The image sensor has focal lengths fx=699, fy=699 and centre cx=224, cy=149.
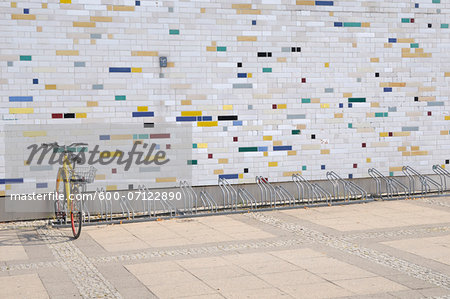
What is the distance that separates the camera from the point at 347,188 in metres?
12.2

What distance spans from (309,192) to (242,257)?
14.5 feet

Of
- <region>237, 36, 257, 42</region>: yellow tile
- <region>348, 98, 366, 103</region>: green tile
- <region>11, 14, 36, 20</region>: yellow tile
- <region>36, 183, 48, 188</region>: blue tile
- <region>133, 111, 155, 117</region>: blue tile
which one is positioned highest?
<region>11, 14, 36, 20</region>: yellow tile

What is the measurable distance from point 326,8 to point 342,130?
2.13 metres

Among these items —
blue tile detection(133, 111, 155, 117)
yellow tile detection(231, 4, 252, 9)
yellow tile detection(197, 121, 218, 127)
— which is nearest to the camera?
blue tile detection(133, 111, 155, 117)

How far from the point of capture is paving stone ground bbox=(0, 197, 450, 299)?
6586 millimetres

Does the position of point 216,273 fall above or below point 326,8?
below

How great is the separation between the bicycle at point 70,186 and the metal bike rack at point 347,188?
445cm

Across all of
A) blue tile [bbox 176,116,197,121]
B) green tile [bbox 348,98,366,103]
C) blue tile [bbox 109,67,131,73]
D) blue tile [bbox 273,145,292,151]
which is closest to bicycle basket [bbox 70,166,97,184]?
blue tile [bbox 109,67,131,73]

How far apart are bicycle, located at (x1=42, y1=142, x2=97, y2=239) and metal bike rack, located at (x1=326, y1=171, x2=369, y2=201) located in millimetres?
4454

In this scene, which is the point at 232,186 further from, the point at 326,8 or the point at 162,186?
the point at 326,8

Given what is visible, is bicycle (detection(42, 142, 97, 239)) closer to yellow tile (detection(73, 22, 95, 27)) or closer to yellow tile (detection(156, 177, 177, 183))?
yellow tile (detection(156, 177, 177, 183))

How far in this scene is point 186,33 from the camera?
1127 centimetres

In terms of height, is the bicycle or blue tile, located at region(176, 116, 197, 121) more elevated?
blue tile, located at region(176, 116, 197, 121)

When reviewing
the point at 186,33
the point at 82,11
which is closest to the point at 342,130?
the point at 186,33
